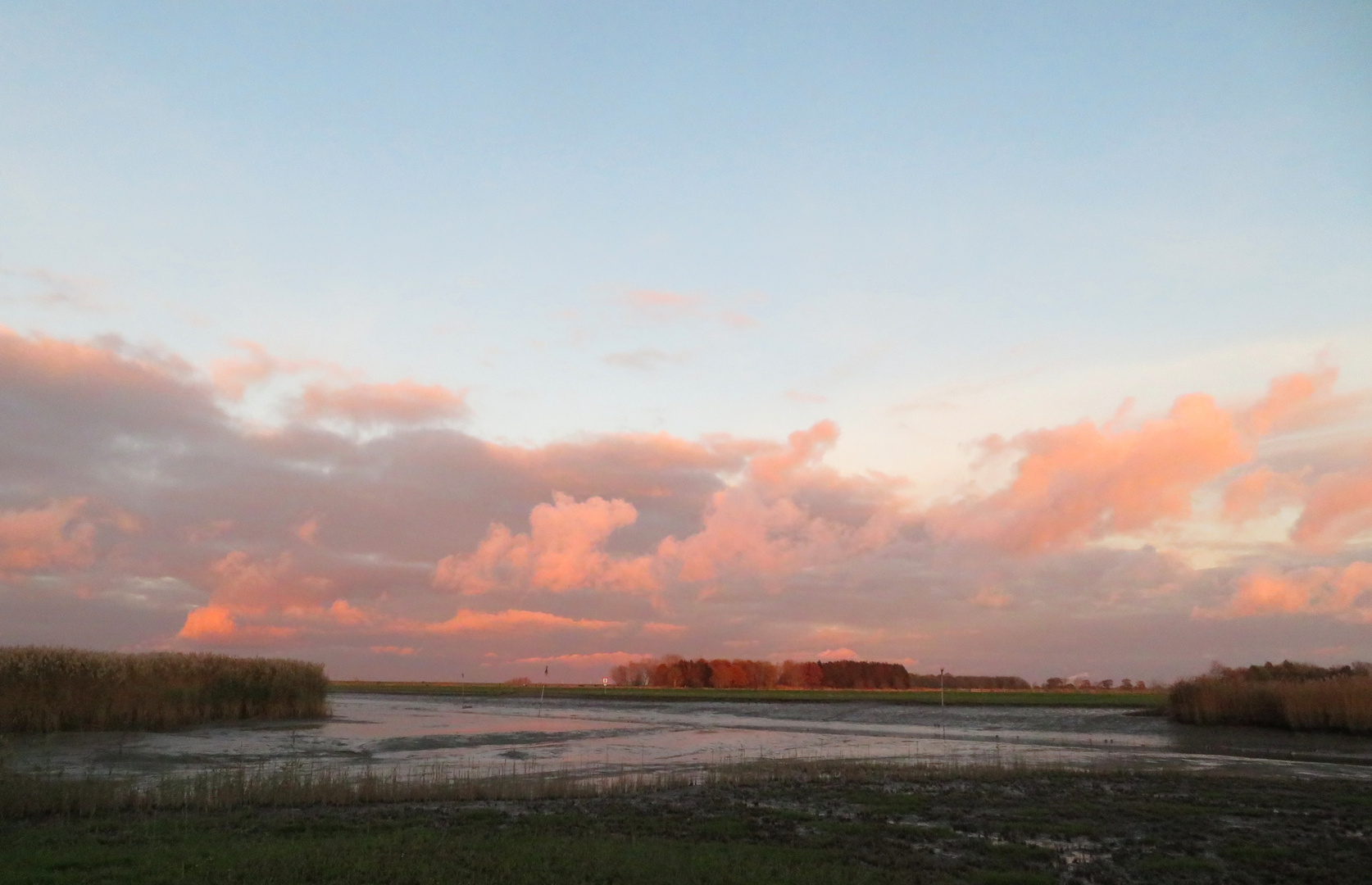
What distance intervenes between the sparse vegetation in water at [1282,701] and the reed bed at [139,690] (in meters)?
54.4

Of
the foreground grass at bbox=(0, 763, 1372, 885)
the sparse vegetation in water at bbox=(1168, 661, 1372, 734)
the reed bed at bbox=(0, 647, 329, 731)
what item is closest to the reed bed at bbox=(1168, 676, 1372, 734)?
the sparse vegetation in water at bbox=(1168, 661, 1372, 734)

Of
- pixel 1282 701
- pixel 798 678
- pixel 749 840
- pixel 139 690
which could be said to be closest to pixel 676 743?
pixel 139 690

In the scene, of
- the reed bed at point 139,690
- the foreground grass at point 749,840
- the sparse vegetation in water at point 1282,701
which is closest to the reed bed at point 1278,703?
the sparse vegetation in water at point 1282,701

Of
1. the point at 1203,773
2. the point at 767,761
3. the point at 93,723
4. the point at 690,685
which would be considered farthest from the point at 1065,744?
the point at 690,685

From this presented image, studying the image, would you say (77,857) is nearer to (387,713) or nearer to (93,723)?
(93,723)

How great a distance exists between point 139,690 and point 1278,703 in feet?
193

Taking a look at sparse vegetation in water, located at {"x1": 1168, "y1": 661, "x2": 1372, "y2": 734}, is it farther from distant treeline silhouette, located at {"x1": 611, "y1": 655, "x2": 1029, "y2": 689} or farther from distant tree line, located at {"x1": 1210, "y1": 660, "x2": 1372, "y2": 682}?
distant treeline silhouette, located at {"x1": 611, "y1": 655, "x2": 1029, "y2": 689}

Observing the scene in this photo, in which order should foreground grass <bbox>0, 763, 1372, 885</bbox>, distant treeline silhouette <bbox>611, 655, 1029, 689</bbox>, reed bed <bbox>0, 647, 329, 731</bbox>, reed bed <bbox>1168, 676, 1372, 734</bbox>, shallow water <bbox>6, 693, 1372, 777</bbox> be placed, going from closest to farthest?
foreground grass <bbox>0, 763, 1372, 885</bbox>
shallow water <bbox>6, 693, 1372, 777</bbox>
reed bed <bbox>0, 647, 329, 731</bbox>
reed bed <bbox>1168, 676, 1372, 734</bbox>
distant treeline silhouette <bbox>611, 655, 1029, 689</bbox>

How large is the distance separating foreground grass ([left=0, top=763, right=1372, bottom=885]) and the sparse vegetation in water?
27.5 m

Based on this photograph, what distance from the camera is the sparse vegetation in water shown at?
146 feet

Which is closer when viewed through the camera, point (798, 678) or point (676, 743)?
point (676, 743)

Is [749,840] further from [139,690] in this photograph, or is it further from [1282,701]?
[1282,701]

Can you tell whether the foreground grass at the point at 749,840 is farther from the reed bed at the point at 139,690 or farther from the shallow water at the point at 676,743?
the reed bed at the point at 139,690

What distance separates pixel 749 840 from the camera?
50.5ft
